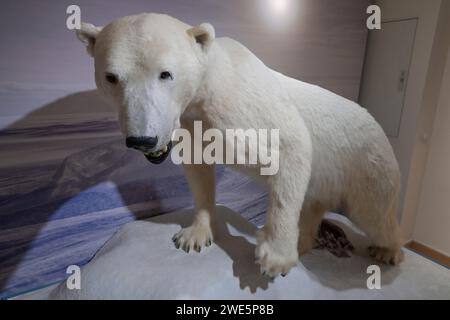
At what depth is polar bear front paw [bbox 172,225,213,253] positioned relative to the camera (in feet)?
3.90

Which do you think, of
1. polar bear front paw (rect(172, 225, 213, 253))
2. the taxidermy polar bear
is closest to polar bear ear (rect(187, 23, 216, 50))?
the taxidermy polar bear

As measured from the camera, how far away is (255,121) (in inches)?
37.3

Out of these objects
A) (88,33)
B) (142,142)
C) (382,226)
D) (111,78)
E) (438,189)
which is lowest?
(438,189)

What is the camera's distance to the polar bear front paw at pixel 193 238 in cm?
119

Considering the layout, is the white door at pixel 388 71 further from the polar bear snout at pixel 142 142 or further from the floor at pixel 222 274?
the polar bear snout at pixel 142 142

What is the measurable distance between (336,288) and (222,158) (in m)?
0.62

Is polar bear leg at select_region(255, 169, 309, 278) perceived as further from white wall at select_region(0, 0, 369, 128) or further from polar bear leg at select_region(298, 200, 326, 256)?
white wall at select_region(0, 0, 369, 128)

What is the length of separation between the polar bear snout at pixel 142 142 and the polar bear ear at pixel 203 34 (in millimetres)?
282

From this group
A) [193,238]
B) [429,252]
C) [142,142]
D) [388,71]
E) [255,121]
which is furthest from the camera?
[429,252]

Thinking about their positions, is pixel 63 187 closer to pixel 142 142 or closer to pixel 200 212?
pixel 200 212

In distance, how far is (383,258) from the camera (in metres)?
1.35

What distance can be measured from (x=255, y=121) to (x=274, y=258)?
40 centimetres

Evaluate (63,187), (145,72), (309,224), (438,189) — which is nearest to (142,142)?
(145,72)
